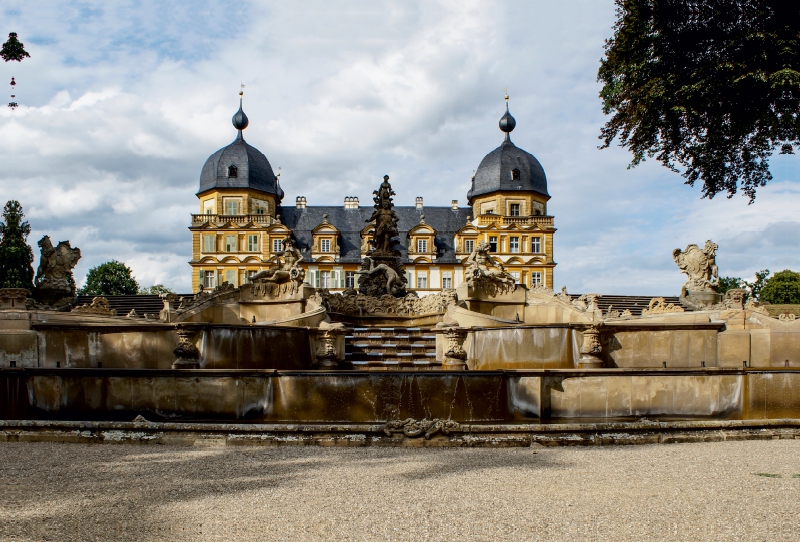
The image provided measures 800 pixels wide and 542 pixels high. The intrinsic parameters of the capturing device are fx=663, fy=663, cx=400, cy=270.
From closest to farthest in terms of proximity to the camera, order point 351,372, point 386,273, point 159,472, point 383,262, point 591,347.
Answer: point 159,472, point 351,372, point 591,347, point 386,273, point 383,262

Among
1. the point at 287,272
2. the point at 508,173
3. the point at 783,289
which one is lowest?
the point at 287,272

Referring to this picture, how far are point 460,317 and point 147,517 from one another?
1459 cm

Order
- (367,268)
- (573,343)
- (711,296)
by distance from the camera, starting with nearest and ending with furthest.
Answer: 1. (573,343)
2. (711,296)
3. (367,268)

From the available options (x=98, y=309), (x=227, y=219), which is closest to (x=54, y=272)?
(x=98, y=309)

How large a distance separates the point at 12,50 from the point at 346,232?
80.1 metres

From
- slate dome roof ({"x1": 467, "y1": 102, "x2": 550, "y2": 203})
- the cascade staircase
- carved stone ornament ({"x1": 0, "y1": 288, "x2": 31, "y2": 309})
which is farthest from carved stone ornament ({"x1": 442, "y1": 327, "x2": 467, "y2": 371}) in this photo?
slate dome roof ({"x1": 467, "y1": 102, "x2": 550, "y2": 203})

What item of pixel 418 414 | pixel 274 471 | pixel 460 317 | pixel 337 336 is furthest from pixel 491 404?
pixel 460 317

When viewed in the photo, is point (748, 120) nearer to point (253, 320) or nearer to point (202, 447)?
point (253, 320)

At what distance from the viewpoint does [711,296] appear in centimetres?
2323

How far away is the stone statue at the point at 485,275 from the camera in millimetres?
23156

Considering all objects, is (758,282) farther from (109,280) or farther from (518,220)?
(109,280)

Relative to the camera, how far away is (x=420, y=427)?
9453 millimetres

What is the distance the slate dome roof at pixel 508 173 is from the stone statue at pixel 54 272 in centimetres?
6952

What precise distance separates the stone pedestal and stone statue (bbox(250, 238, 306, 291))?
5612 mm
